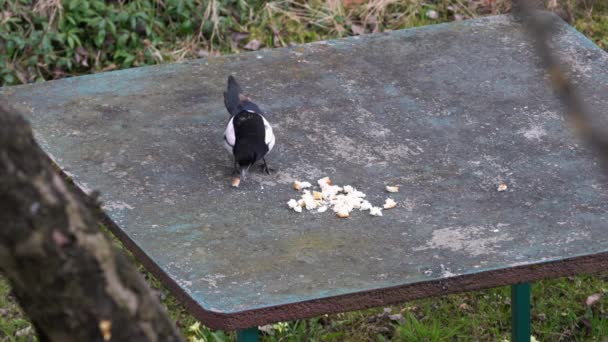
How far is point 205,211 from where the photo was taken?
7.99 feet

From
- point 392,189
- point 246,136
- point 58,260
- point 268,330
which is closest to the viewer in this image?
point 58,260

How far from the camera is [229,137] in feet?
8.87

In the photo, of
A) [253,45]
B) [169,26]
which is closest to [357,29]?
[253,45]

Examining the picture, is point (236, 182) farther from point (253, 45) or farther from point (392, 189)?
point (253, 45)

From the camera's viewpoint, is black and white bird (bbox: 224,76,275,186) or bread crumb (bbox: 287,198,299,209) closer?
bread crumb (bbox: 287,198,299,209)

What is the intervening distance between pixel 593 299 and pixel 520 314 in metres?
0.82

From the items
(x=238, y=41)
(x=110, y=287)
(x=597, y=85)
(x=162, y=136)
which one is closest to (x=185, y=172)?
(x=162, y=136)

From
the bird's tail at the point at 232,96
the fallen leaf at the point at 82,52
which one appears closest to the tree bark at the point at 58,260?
the bird's tail at the point at 232,96

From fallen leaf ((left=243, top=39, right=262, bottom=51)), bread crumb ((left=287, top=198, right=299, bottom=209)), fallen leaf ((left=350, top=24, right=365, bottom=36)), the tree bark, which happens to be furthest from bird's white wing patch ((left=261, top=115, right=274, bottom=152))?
fallen leaf ((left=350, top=24, right=365, bottom=36))

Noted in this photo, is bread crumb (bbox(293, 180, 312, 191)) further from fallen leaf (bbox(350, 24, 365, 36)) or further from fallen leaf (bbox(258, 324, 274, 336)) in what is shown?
fallen leaf (bbox(350, 24, 365, 36))

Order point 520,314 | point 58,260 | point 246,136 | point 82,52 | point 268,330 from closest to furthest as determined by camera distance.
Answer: point 58,260, point 246,136, point 520,314, point 268,330, point 82,52

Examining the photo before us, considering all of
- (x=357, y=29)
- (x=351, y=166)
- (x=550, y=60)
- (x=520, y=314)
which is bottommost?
(x=357, y=29)

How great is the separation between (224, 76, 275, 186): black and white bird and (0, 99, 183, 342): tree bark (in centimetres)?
145

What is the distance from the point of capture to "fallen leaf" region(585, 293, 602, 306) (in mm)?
3707
